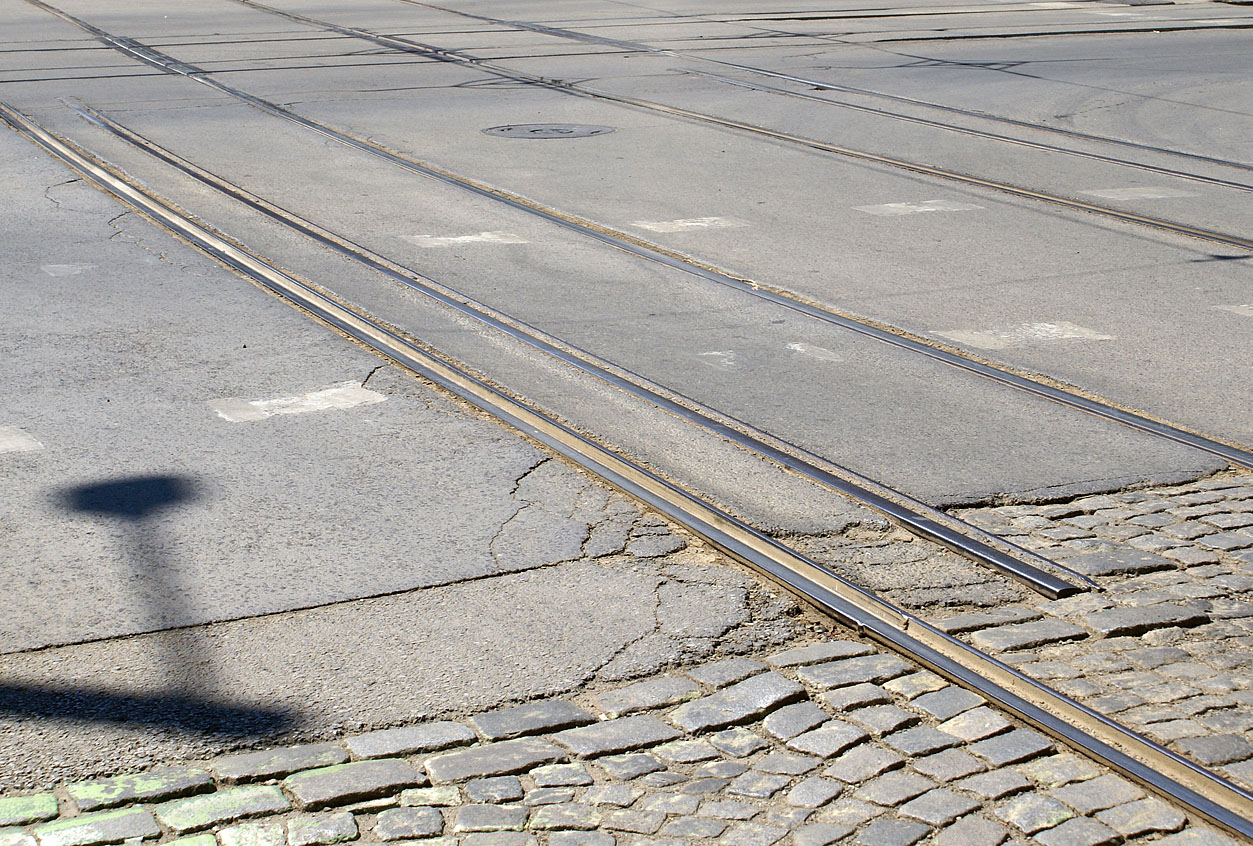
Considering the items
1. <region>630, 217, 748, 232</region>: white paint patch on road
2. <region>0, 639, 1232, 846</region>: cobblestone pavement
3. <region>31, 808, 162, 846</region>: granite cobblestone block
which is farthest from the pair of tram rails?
<region>31, 808, 162, 846</region>: granite cobblestone block

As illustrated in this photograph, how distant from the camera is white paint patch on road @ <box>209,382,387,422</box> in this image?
6.57m

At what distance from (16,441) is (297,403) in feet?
4.08

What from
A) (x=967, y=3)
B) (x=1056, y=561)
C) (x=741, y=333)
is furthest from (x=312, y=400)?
(x=967, y=3)

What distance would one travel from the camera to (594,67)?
19.8 m

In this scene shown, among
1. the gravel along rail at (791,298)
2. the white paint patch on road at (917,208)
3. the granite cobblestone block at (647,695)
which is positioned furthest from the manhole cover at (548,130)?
the granite cobblestone block at (647,695)

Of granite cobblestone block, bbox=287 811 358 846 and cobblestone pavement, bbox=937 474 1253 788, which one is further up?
cobblestone pavement, bbox=937 474 1253 788

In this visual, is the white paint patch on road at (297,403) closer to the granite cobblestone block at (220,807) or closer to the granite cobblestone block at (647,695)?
the granite cobblestone block at (647,695)

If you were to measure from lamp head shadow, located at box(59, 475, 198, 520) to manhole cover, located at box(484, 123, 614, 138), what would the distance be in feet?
30.4

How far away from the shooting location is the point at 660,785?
3.74 m

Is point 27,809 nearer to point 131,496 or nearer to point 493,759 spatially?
point 493,759

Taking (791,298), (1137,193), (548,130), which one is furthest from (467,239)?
(1137,193)

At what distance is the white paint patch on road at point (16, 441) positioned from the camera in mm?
6070

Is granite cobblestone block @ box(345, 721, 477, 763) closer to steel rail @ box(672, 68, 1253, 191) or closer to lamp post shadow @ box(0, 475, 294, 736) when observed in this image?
lamp post shadow @ box(0, 475, 294, 736)

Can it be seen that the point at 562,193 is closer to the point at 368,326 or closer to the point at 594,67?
the point at 368,326
